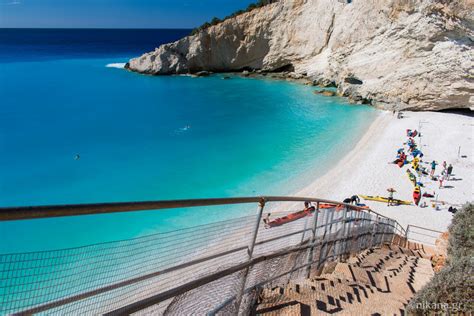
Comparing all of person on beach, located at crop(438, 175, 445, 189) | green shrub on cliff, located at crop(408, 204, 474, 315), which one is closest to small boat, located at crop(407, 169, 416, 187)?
person on beach, located at crop(438, 175, 445, 189)

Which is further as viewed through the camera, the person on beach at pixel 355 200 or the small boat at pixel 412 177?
the small boat at pixel 412 177

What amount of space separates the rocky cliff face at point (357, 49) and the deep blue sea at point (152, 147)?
4480 mm

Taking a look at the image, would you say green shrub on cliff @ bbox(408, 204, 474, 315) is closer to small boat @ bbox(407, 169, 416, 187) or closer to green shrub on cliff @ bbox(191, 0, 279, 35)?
small boat @ bbox(407, 169, 416, 187)

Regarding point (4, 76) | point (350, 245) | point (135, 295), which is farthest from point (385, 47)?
point (4, 76)

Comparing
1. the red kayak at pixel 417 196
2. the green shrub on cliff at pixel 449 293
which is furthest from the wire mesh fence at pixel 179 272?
the red kayak at pixel 417 196

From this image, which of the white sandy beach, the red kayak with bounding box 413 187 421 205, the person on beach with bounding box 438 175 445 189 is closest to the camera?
the white sandy beach

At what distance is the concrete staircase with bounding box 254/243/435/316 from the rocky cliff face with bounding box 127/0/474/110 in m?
31.1

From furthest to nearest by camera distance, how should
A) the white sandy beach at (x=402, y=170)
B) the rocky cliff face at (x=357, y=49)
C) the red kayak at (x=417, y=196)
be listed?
the rocky cliff face at (x=357, y=49) → the red kayak at (x=417, y=196) → the white sandy beach at (x=402, y=170)

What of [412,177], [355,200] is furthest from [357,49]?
[355,200]

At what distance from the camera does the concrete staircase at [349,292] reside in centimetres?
386

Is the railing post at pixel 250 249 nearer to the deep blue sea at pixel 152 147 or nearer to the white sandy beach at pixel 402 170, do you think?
the deep blue sea at pixel 152 147

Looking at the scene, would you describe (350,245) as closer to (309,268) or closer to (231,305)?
(309,268)

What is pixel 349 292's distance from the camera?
4766 mm

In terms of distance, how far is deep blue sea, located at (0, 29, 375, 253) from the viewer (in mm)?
16078
